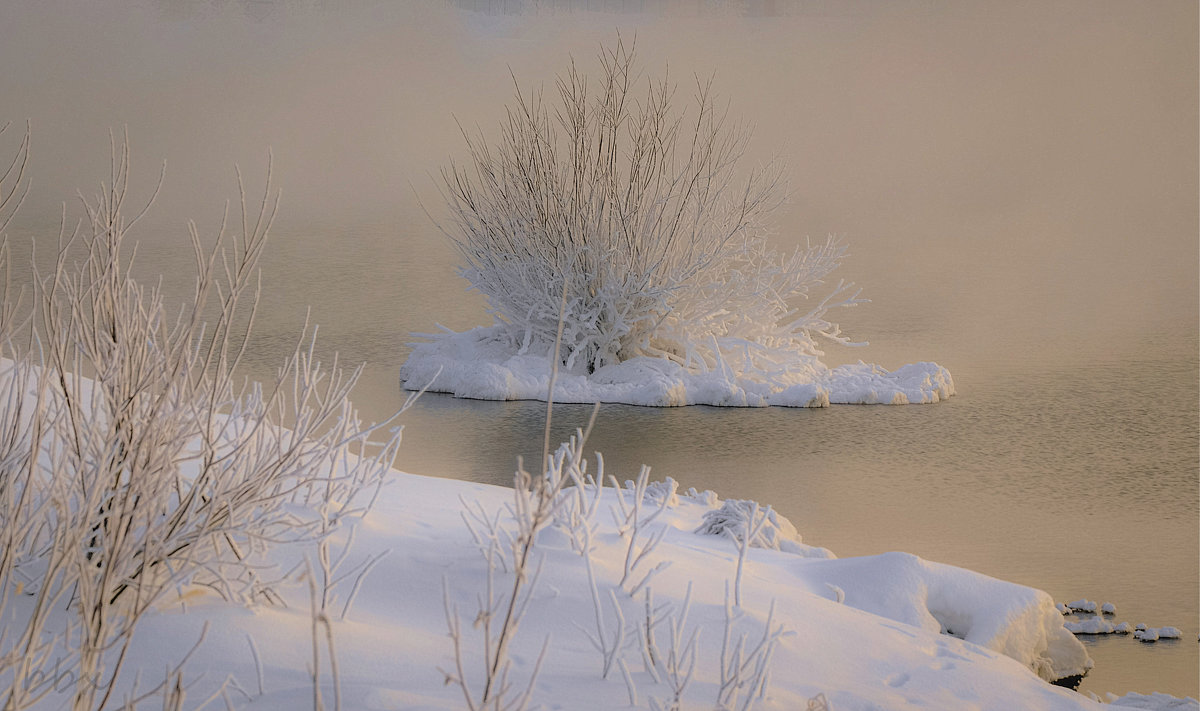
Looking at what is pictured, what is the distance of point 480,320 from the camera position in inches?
403

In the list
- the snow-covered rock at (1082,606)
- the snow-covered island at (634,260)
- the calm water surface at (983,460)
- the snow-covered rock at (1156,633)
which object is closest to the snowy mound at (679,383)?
the snow-covered island at (634,260)

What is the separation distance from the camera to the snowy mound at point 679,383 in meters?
7.56

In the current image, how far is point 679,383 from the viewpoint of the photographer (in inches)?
299

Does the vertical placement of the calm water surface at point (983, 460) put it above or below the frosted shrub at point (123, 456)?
below

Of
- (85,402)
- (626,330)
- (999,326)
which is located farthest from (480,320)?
(85,402)

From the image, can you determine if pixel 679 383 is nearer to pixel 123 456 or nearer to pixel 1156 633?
pixel 1156 633

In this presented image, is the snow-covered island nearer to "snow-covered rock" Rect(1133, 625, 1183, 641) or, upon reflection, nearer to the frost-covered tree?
the frost-covered tree

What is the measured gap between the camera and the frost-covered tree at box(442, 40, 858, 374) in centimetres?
798

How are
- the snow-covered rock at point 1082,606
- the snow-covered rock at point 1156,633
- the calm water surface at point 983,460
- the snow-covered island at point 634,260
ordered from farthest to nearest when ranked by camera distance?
the snow-covered island at point 634,260
the calm water surface at point 983,460
the snow-covered rock at point 1082,606
the snow-covered rock at point 1156,633

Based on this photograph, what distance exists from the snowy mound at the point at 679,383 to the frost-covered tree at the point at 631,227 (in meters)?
0.19

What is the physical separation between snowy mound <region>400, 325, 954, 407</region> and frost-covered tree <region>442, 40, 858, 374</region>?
0.62 ft

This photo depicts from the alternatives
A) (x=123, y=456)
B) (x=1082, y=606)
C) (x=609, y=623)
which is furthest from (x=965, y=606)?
(x=123, y=456)

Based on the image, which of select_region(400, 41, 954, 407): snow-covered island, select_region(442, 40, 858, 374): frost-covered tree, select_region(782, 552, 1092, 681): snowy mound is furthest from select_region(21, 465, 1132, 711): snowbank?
select_region(442, 40, 858, 374): frost-covered tree

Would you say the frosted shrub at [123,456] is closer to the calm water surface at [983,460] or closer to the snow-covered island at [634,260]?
the calm water surface at [983,460]
